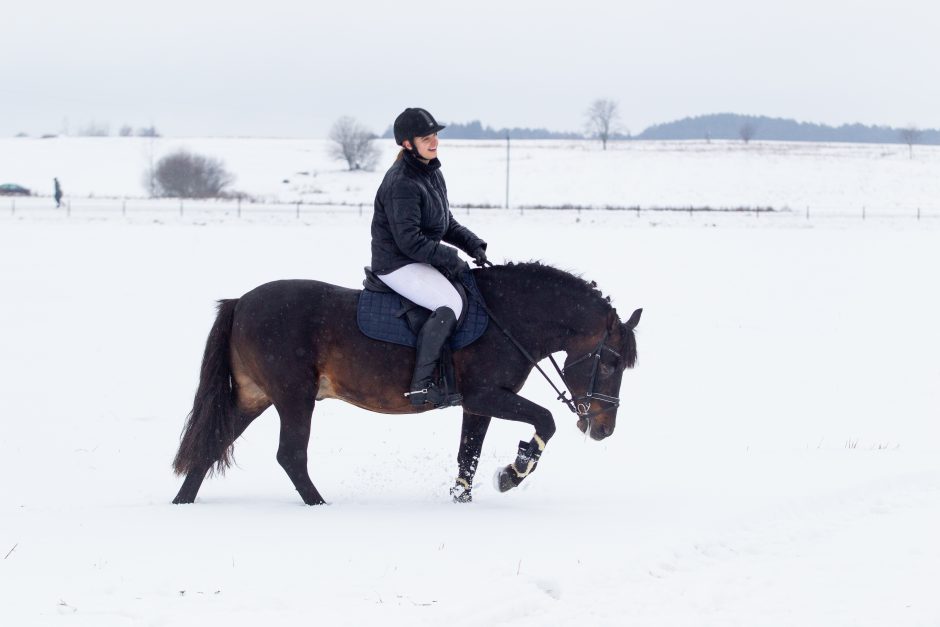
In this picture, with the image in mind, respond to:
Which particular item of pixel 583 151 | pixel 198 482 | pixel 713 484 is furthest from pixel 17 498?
pixel 583 151

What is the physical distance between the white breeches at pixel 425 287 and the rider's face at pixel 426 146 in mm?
796

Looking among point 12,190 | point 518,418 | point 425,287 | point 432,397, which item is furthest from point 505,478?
point 12,190

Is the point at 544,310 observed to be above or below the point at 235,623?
above

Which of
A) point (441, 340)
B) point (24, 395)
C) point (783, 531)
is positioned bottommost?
point (24, 395)

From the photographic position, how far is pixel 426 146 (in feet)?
23.1

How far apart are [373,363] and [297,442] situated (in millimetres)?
821

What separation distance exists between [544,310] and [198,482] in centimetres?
295

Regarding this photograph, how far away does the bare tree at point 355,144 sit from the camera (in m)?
92.1

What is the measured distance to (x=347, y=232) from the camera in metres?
37.9

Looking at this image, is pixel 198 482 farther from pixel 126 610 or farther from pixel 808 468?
pixel 808 468

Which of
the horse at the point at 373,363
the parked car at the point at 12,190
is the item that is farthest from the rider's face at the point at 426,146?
the parked car at the point at 12,190

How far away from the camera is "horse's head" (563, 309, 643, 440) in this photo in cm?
745

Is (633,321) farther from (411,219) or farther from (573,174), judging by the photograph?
(573,174)

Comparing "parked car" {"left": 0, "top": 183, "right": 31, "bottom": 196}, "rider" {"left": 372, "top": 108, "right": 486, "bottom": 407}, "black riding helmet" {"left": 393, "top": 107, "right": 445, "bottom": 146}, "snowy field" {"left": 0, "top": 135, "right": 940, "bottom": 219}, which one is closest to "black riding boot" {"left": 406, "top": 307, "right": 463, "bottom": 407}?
"rider" {"left": 372, "top": 108, "right": 486, "bottom": 407}
